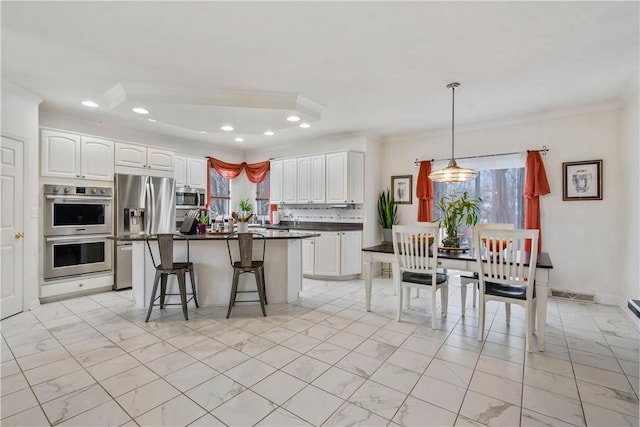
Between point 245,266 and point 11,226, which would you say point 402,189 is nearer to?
point 245,266

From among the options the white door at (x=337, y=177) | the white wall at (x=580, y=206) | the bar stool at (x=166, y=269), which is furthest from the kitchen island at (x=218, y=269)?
the white wall at (x=580, y=206)

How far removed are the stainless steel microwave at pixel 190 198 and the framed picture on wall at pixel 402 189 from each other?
11.7 ft

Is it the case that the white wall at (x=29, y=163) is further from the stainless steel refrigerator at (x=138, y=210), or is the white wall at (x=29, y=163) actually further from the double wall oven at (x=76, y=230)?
the stainless steel refrigerator at (x=138, y=210)

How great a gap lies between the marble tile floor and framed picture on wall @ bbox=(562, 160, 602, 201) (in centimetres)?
151

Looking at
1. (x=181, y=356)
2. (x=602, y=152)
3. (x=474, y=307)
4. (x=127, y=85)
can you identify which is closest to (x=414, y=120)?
(x=602, y=152)

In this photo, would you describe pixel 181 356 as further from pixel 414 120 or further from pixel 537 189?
pixel 537 189

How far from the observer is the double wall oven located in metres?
3.96

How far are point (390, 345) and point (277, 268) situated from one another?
174 centimetres

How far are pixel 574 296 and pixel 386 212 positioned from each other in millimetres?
2840

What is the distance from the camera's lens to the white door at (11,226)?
130 inches

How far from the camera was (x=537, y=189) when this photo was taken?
4242 millimetres

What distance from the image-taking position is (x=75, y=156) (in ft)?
13.7

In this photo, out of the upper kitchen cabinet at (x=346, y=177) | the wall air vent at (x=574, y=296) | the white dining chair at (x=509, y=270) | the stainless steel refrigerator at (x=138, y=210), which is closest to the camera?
the white dining chair at (x=509, y=270)

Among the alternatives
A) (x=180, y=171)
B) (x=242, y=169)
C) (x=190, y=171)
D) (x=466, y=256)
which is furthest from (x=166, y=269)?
(x=242, y=169)
